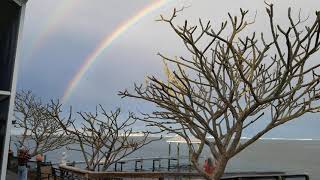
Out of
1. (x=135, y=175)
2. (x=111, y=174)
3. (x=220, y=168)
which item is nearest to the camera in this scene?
(x=220, y=168)

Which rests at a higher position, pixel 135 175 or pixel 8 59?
pixel 8 59

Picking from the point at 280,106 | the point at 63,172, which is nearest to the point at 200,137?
the point at 280,106

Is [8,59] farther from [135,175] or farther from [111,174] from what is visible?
[135,175]

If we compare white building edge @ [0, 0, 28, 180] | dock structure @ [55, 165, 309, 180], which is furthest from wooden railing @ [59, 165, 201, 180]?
white building edge @ [0, 0, 28, 180]

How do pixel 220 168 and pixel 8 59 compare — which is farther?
pixel 220 168

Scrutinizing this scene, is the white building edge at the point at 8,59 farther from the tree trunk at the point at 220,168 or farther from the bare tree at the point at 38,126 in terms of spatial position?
the bare tree at the point at 38,126

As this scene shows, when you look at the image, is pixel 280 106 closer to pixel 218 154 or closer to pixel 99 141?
pixel 218 154

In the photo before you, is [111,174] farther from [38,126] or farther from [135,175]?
[38,126]

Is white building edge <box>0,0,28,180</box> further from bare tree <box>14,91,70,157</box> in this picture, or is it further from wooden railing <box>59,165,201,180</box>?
bare tree <box>14,91,70,157</box>

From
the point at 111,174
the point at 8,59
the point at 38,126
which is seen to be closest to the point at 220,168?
the point at 8,59

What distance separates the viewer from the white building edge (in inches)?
242

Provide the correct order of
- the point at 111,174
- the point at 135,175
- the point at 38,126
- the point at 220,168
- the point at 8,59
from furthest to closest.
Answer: the point at 38,126
the point at 135,175
the point at 111,174
the point at 220,168
the point at 8,59

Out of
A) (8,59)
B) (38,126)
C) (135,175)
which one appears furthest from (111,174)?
(38,126)

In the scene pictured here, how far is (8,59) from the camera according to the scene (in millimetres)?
6355
